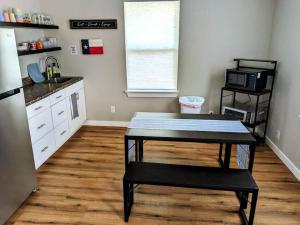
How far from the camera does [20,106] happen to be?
2.10 m

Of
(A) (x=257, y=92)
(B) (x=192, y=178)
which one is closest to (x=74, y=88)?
(B) (x=192, y=178)

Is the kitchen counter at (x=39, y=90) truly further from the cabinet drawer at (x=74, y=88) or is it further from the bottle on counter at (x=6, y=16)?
the bottle on counter at (x=6, y=16)

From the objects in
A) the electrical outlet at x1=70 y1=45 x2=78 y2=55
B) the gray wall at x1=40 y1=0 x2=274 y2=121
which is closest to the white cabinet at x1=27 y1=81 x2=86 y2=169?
the gray wall at x1=40 y1=0 x2=274 y2=121

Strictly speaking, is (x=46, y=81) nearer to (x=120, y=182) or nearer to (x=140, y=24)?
(x=140, y=24)

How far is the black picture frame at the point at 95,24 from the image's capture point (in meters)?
3.67

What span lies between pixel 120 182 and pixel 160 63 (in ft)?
6.55

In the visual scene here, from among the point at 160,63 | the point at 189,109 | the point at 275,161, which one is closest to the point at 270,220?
the point at 275,161

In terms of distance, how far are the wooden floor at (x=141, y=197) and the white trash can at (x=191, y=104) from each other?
2.29 feet

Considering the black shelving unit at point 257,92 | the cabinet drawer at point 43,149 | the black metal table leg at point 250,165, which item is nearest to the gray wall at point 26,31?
the cabinet drawer at point 43,149

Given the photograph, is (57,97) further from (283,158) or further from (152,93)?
(283,158)

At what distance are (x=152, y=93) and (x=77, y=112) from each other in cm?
124

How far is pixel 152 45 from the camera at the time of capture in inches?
146

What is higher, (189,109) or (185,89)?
(185,89)

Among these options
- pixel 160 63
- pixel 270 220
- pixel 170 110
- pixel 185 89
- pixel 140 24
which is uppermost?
pixel 140 24
